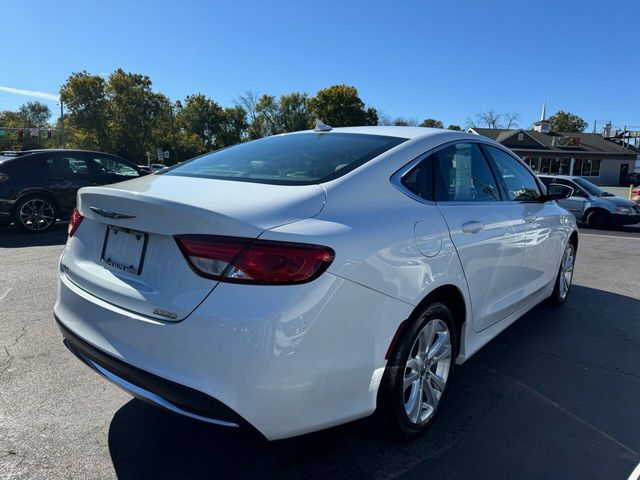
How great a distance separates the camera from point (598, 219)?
556 inches

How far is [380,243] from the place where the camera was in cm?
225

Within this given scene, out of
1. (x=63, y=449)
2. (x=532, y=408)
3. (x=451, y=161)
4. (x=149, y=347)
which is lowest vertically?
(x=63, y=449)

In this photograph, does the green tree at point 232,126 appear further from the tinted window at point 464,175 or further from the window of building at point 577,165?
the tinted window at point 464,175

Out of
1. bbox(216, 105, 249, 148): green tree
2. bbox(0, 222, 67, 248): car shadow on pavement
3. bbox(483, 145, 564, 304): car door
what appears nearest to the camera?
bbox(483, 145, 564, 304): car door

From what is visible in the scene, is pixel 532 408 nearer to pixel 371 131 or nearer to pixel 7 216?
pixel 371 131

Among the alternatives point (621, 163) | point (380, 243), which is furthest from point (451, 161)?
point (621, 163)

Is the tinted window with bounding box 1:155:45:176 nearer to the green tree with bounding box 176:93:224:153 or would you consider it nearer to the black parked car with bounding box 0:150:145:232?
the black parked car with bounding box 0:150:145:232

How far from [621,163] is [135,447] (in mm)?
54259

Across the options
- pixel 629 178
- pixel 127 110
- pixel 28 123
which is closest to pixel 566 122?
pixel 629 178

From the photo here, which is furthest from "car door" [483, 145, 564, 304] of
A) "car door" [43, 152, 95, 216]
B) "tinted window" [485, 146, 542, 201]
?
"car door" [43, 152, 95, 216]

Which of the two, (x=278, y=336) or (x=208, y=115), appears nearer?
(x=278, y=336)

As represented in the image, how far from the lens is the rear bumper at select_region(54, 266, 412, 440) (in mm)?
1896

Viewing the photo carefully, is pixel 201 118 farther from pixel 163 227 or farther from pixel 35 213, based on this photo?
pixel 163 227

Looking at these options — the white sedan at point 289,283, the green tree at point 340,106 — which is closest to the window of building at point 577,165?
the green tree at point 340,106
